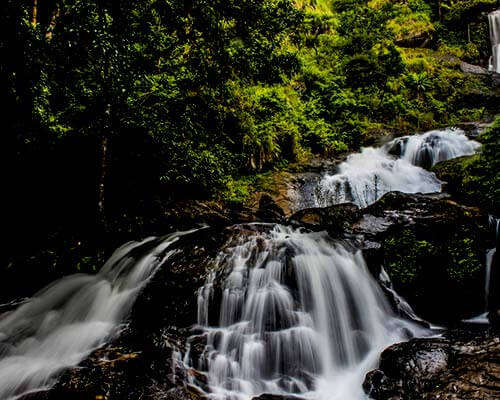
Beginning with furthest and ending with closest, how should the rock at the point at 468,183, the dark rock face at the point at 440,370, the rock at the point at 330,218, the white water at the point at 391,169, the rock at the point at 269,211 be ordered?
the white water at the point at 391,169
the rock at the point at 269,211
the rock at the point at 330,218
the rock at the point at 468,183
the dark rock face at the point at 440,370

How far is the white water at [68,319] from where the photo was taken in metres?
4.12

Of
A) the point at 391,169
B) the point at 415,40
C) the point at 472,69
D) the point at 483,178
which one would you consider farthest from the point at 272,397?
the point at 415,40

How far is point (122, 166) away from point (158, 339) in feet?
14.6

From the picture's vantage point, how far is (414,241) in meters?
5.42

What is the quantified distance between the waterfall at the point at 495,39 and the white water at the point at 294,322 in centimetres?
2012

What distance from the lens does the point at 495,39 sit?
747 inches

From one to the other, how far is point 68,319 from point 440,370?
18.1 ft

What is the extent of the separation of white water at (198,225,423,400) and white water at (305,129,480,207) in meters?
4.10

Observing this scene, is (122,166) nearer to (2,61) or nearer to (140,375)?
(2,61)

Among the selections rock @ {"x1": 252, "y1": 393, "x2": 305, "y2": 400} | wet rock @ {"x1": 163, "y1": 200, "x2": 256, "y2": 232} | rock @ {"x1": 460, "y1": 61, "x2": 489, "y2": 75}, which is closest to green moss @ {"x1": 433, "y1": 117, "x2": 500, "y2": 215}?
wet rock @ {"x1": 163, "y1": 200, "x2": 256, "y2": 232}

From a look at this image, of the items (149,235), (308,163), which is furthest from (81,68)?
(308,163)

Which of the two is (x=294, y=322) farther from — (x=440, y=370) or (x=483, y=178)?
(x=483, y=178)

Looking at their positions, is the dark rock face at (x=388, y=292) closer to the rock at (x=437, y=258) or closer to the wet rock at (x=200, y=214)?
the rock at (x=437, y=258)

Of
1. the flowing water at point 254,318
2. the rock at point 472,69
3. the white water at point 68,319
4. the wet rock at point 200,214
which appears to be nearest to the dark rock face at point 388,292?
the flowing water at point 254,318
